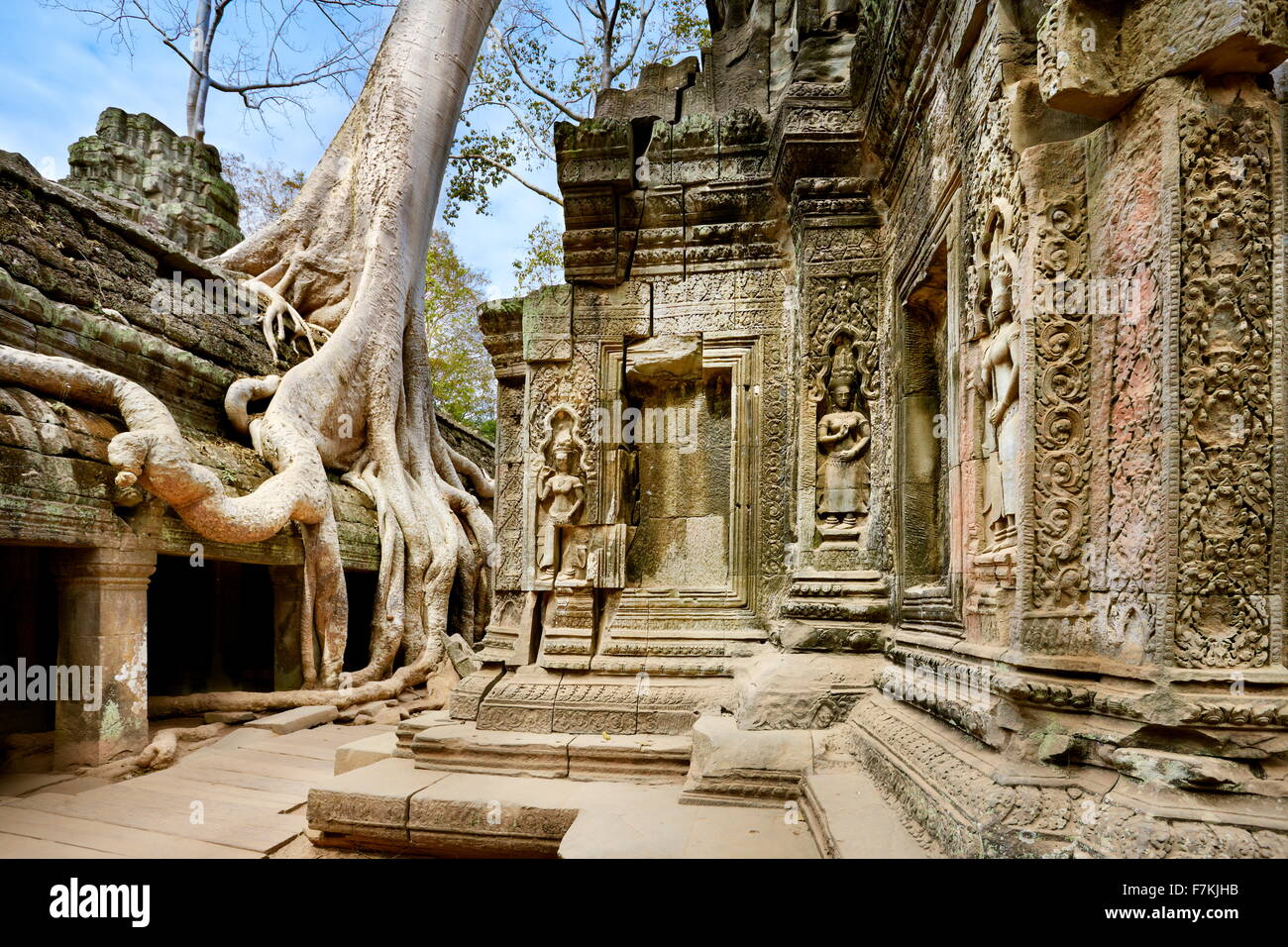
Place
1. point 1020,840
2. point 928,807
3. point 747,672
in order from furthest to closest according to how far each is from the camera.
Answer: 1. point 747,672
2. point 928,807
3. point 1020,840

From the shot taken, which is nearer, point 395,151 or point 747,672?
point 747,672

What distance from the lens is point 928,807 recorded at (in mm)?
2322

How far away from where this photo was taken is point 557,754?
12.9 feet

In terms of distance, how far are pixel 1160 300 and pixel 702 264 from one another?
3.07 meters

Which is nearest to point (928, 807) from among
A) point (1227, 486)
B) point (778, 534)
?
point (1227, 486)

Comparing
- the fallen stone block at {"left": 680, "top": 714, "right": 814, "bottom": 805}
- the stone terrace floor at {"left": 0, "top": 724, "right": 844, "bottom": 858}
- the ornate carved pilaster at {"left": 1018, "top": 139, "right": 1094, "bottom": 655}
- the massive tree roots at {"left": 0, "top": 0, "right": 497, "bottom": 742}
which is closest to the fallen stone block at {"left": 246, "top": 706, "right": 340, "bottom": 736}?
the massive tree roots at {"left": 0, "top": 0, "right": 497, "bottom": 742}

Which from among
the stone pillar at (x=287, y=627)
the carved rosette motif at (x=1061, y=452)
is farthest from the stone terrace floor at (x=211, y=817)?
the stone pillar at (x=287, y=627)

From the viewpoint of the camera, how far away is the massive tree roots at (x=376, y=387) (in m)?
7.29

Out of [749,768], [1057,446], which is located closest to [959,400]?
[1057,446]

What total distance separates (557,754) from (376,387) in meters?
6.14

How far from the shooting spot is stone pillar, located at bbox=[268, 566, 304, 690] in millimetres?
7590

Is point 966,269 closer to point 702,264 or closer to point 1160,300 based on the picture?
point 1160,300

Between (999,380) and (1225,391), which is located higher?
(999,380)

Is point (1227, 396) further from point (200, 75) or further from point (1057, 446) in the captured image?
point (200, 75)
